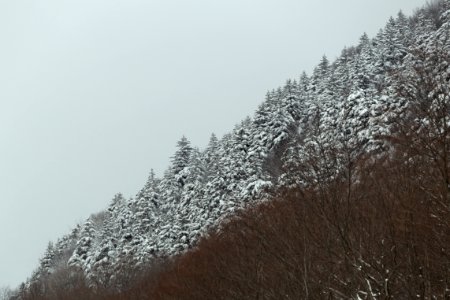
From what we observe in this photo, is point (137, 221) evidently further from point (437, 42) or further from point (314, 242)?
point (437, 42)

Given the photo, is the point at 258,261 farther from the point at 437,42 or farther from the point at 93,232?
Result: the point at 93,232

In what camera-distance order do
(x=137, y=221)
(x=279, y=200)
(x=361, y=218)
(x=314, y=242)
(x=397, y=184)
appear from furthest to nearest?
(x=137, y=221) < (x=279, y=200) < (x=314, y=242) < (x=361, y=218) < (x=397, y=184)

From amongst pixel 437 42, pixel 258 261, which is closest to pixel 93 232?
pixel 258 261

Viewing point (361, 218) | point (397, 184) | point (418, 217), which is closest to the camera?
point (418, 217)

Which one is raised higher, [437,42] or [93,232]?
[93,232]

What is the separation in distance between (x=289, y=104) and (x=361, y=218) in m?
46.6

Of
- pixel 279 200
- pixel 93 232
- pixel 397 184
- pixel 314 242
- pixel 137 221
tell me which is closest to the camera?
pixel 397 184

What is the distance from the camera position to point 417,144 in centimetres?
748

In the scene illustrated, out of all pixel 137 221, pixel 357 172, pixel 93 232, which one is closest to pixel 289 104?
pixel 137 221

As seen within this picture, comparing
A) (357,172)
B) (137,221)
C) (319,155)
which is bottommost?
(357,172)

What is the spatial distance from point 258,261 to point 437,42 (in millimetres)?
8819

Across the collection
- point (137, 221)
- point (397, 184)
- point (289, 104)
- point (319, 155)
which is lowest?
point (397, 184)

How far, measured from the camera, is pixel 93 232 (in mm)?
63844

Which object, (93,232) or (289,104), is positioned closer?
(289,104)
